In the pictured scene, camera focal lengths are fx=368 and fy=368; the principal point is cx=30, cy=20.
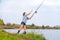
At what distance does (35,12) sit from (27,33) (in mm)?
1536

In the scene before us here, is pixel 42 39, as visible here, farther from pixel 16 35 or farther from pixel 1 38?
pixel 1 38

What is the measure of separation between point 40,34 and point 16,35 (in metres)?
1.73

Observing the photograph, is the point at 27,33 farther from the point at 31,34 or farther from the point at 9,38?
the point at 9,38

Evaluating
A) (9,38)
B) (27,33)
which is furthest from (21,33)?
(9,38)

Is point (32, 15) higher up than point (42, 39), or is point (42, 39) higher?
point (32, 15)

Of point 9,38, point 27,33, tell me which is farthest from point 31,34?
point 9,38

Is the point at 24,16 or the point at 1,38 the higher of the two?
the point at 24,16

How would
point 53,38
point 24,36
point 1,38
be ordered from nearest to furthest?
point 1,38, point 24,36, point 53,38

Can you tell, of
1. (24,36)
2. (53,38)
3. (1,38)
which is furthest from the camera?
(53,38)

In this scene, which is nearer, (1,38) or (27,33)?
(1,38)

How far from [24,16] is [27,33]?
1.12 metres

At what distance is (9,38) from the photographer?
2041 cm

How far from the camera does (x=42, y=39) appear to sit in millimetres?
23203

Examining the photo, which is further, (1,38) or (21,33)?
(21,33)
